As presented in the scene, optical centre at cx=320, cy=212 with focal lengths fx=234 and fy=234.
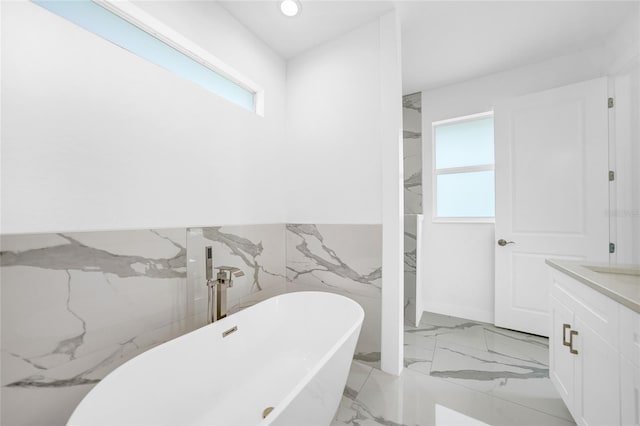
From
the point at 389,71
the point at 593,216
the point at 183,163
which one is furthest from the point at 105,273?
the point at 593,216

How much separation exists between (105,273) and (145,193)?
1.40 feet

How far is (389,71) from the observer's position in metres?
1.74

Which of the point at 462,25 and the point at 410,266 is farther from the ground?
the point at 462,25

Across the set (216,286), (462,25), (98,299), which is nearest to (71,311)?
(98,299)

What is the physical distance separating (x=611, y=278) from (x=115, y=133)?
2.57 metres

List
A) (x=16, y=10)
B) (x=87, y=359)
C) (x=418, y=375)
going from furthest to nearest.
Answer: (x=418, y=375), (x=87, y=359), (x=16, y=10)

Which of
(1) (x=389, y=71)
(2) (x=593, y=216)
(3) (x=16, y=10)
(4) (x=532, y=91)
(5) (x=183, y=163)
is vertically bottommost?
(2) (x=593, y=216)

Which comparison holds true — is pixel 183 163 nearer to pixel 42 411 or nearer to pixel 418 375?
pixel 42 411

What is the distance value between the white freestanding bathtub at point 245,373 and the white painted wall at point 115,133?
2.22ft

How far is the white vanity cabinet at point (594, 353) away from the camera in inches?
33.5

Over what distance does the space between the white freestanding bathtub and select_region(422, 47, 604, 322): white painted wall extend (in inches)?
69.5

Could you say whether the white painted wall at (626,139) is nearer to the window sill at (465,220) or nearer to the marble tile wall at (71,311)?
the window sill at (465,220)

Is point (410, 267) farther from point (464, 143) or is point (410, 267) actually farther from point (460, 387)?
point (464, 143)

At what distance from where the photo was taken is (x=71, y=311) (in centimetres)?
101
